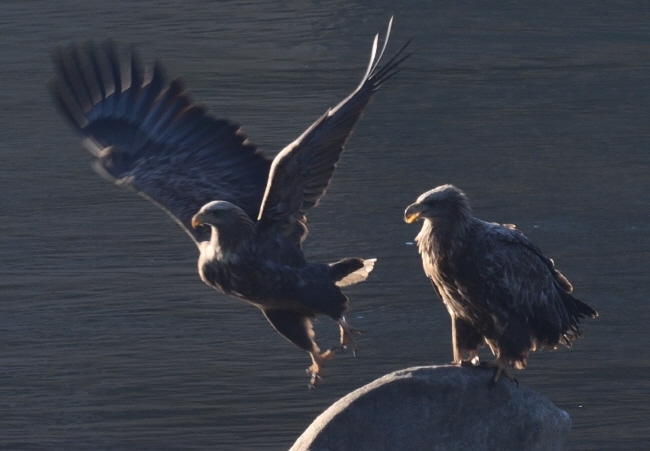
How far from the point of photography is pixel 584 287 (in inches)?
325

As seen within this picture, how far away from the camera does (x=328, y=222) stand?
31.9 feet

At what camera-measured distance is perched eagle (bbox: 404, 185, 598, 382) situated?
5.62 meters

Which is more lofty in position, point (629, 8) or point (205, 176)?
point (205, 176)

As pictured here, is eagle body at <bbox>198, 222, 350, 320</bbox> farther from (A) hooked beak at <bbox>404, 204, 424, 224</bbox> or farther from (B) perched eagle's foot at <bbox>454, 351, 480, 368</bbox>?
(A) hooked beak at <bbox>404, 204, 424, 224</bbox>

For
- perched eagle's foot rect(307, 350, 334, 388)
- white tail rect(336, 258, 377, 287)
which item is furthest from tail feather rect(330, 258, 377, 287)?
perched eagle's foot rect(307, 350, 334, 388)

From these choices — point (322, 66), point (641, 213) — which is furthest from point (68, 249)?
point (322, 66)

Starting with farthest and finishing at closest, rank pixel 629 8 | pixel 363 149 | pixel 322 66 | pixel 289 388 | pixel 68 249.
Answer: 1. pixel 629 8
2. pixel 322 66
3. pixel 363 149
4. pixel 68 249
5. pixel 289 388

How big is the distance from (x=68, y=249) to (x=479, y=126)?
15.2 feet

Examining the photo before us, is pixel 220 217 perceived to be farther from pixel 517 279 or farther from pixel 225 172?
pixel 517 279

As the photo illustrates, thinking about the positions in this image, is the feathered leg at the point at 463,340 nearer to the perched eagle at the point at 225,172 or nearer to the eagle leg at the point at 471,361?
the eagle leg at the point at 471,361

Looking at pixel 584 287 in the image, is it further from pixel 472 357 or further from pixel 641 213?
pixel 472 357

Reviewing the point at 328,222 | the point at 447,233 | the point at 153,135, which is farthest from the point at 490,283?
the point at 328,222

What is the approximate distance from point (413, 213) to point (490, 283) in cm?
45

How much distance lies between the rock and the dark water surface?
689mm
